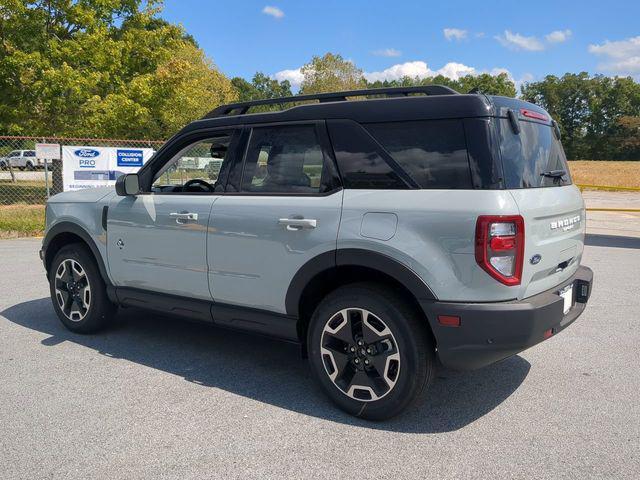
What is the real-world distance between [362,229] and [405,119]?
0.69m

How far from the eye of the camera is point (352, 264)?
3.24 m

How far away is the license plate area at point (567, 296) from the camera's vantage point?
3347 mm

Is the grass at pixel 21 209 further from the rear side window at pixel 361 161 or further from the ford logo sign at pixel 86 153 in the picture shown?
the rear side window at pixel 361 161

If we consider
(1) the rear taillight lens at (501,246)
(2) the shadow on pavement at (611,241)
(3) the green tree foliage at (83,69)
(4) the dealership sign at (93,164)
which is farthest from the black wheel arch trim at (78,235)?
(3) the green tree foliage at (83,69)

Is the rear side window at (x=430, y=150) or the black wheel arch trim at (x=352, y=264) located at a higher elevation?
the rear side window at (x=430, y=150)

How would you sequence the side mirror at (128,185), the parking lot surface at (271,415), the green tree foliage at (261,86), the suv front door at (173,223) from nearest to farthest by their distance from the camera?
the parking lot surface at (271,415)
the suv front door at (173,223)
the side mirror at (128,185)
the green tree foliage at (261,86)

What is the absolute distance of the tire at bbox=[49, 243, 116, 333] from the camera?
4.78 meters

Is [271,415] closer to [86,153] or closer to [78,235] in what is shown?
[78,235]

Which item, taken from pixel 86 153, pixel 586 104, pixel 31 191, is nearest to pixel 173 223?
pixel 86 153

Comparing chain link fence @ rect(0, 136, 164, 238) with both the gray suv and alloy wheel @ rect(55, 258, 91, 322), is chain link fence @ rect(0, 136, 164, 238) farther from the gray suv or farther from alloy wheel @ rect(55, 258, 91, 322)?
the gray suv

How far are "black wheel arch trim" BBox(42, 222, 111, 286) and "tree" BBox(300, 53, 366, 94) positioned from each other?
45259mm

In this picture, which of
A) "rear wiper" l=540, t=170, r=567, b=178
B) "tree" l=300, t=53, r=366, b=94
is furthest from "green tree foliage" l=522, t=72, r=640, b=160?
"rear wiper" l=540, t=170, r=567, b=178

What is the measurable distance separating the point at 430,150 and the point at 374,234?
57 cm

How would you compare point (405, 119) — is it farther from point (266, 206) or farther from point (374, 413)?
point (374, 413)
